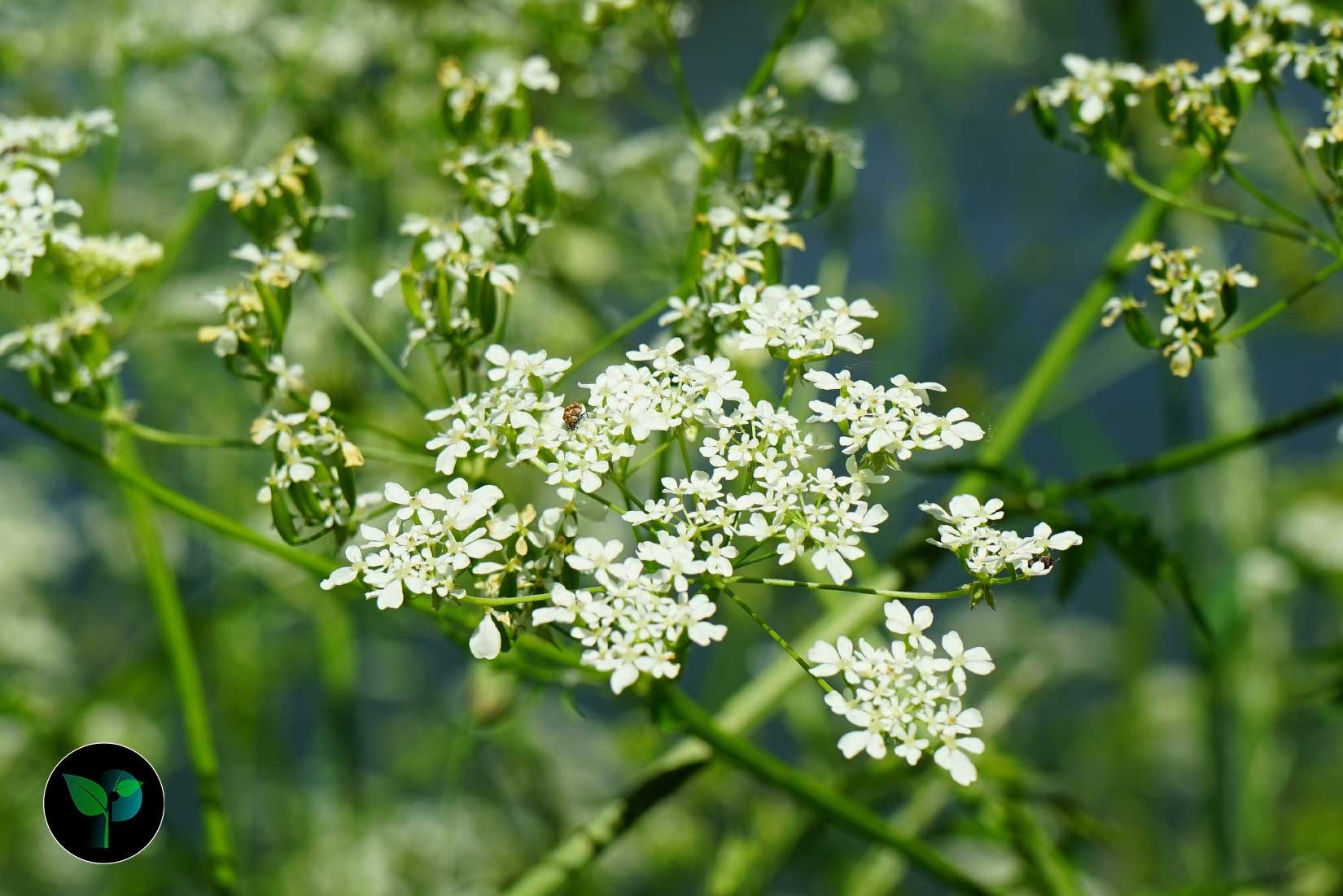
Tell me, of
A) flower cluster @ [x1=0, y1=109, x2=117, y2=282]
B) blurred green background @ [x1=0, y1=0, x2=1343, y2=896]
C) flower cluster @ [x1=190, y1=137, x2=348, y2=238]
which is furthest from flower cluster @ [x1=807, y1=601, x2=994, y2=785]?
flower cluster @ [x1=0, y1=109, x2=117, y2=282]

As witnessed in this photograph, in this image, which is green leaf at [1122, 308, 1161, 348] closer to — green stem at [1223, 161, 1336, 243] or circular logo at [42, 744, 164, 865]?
green stem at [1223, 161, 1336, 243]

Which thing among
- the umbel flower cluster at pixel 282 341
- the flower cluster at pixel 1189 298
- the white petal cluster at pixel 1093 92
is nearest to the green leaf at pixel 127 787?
the umbel flower cluster at pixel 282 341

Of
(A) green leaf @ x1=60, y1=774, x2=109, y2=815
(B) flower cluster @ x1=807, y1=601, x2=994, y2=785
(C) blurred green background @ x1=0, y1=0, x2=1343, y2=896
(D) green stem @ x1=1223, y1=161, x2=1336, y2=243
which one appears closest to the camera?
(B) flower cluster @ x1=807, y1=601, x2=994, y2=785

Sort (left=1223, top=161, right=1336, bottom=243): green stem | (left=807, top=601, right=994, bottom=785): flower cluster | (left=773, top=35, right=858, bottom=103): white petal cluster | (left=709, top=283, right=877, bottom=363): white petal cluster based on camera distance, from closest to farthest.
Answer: (left=807, top=601, right=994, bottom=785): flower cluster < (left=709, top=283, right=877, bottom=363): white petal cluster < (left=1223, top=161, right=1336, bottom=243): green stem < (left=773, top=35, right=858, bottom=103): white petal cluster

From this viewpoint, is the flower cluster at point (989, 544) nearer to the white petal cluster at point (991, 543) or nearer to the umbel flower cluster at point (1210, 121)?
the white petal cluster at point (991, 543)

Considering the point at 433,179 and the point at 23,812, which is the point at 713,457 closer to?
the point at 433,179

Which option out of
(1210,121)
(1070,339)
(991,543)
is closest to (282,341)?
(991,543)
